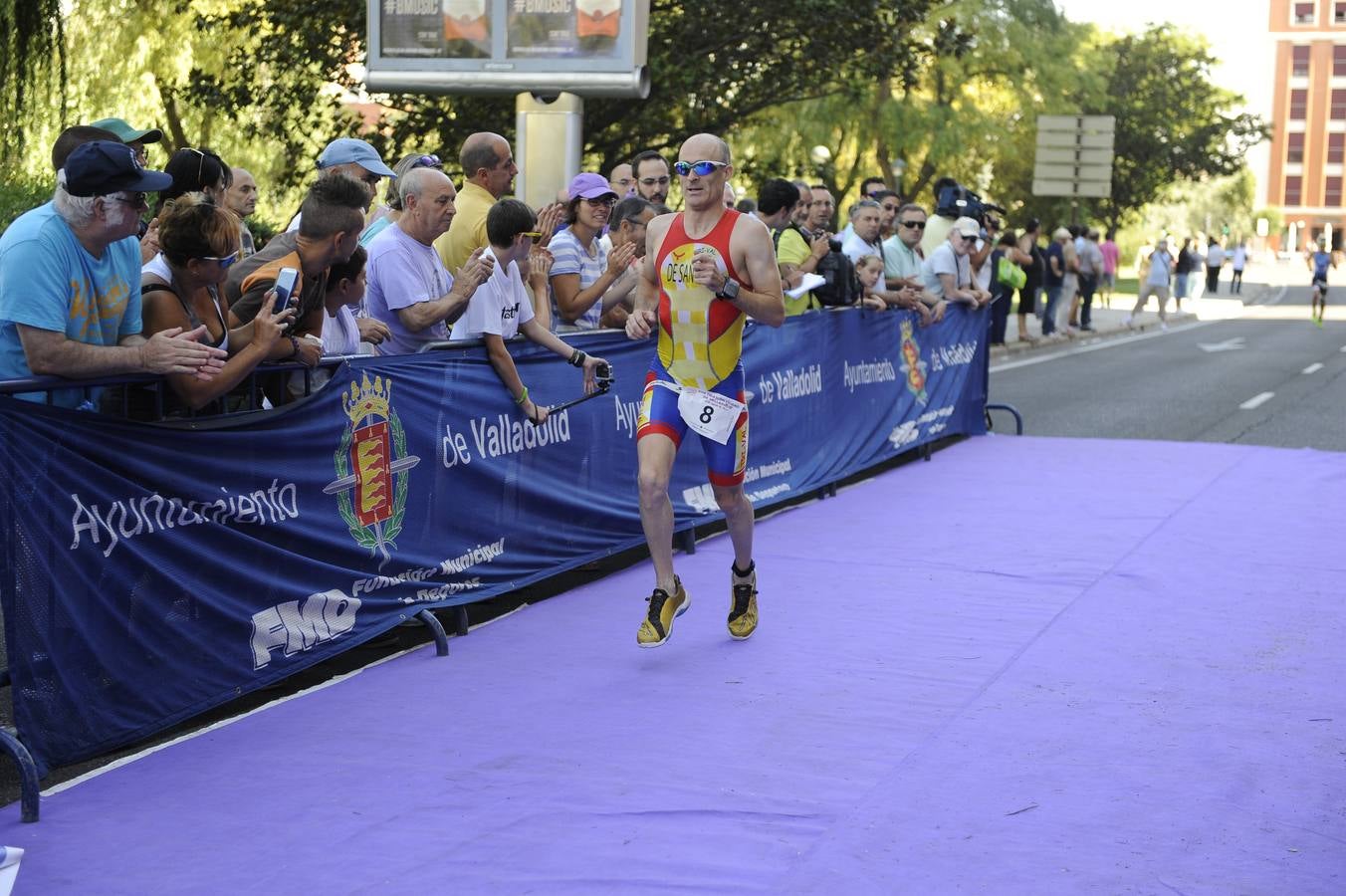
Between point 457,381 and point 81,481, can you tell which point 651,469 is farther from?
point 81,481

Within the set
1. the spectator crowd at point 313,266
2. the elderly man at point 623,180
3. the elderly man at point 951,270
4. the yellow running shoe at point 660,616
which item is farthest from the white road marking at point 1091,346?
the yellow running shoe at point 660,616

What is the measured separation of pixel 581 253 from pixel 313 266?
293 centimetres

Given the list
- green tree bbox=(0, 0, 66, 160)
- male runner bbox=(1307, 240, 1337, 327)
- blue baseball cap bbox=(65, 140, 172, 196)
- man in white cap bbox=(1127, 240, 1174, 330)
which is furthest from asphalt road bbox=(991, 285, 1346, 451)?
blue baseball cap bbox=(65, 140, 172, 196)

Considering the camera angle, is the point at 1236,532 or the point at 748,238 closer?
the point at 748,238

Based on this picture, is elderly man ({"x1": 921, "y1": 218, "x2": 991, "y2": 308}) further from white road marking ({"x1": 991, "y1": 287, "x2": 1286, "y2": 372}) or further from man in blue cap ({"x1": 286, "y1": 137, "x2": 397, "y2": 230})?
white road marking ({"x1": 991, "y1": 287, "x2": 1286, "y2": 372})

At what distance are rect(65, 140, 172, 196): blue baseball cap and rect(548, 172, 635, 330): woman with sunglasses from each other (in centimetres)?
370

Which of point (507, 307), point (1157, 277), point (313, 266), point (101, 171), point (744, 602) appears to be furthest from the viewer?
point (1157, 277)

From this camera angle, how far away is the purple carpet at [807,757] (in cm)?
462

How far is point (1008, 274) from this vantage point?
77.1ft

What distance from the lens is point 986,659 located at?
6.95 m

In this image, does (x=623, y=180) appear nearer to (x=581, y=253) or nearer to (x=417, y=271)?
(x=581, y=253)

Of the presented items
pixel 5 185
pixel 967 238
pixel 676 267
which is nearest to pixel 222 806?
pixel 676 267

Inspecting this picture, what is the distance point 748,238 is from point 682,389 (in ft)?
2.20

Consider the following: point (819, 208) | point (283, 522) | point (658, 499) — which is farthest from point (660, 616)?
point (819, 208)
